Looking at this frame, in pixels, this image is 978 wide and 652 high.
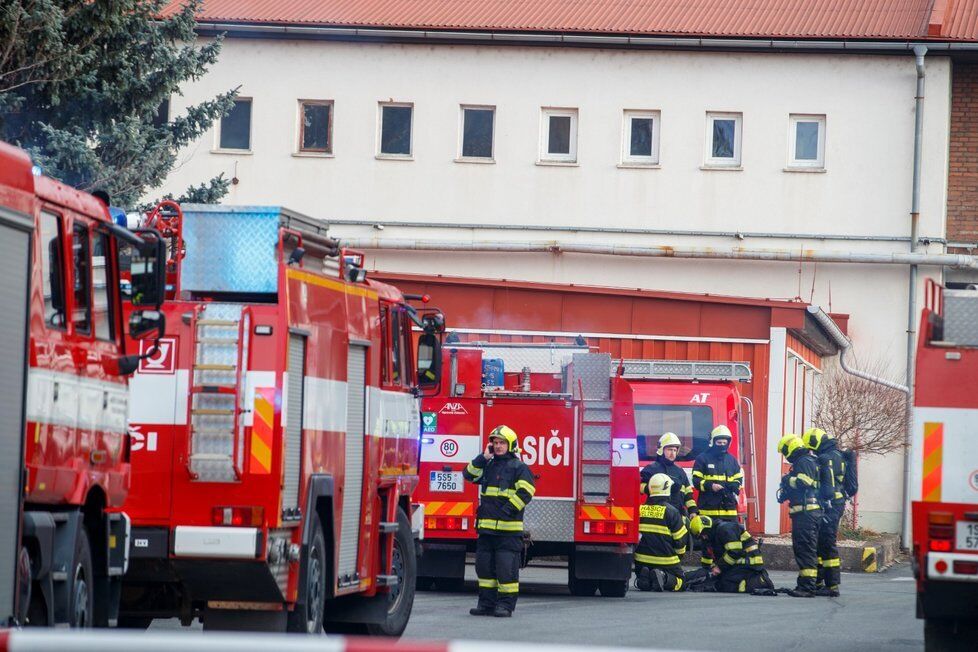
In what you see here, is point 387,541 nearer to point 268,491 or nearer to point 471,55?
point 268,491

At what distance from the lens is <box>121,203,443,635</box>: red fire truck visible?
10766 mm

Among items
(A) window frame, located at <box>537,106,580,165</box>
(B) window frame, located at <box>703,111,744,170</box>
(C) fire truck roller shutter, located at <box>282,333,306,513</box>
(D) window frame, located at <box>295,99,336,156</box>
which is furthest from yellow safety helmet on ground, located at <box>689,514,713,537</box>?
(D) window frame, located at <box>295,99,336,156</box>

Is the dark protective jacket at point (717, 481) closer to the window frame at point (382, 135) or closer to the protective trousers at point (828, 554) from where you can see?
the protective trousers at point (828, 554)

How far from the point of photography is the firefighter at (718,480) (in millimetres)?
19156

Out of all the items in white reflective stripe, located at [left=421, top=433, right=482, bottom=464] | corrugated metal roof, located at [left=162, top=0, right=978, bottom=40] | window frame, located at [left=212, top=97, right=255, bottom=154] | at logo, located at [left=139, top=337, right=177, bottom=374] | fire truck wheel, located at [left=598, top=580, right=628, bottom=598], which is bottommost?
fire truck wheel, located at [left=598, top=580, right=628, bottom=598]

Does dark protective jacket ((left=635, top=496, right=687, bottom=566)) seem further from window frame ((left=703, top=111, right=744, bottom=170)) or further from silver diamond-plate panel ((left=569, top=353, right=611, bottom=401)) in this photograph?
window frame ((left=703, top=111, right=744, bottom=170))

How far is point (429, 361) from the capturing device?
14719 mm

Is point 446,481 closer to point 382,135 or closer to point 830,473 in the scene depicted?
point 830,473

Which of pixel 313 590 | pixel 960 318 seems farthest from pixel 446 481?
pixel 960 318

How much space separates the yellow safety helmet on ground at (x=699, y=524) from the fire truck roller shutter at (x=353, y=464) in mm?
7274

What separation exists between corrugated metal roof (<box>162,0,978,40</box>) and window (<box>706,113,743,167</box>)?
1714 mm

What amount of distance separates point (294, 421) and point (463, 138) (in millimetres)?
25825

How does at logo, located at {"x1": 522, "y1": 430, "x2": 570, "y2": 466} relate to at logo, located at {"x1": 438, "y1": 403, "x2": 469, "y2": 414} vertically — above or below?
below

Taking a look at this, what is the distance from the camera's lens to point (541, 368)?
64.7 ft
